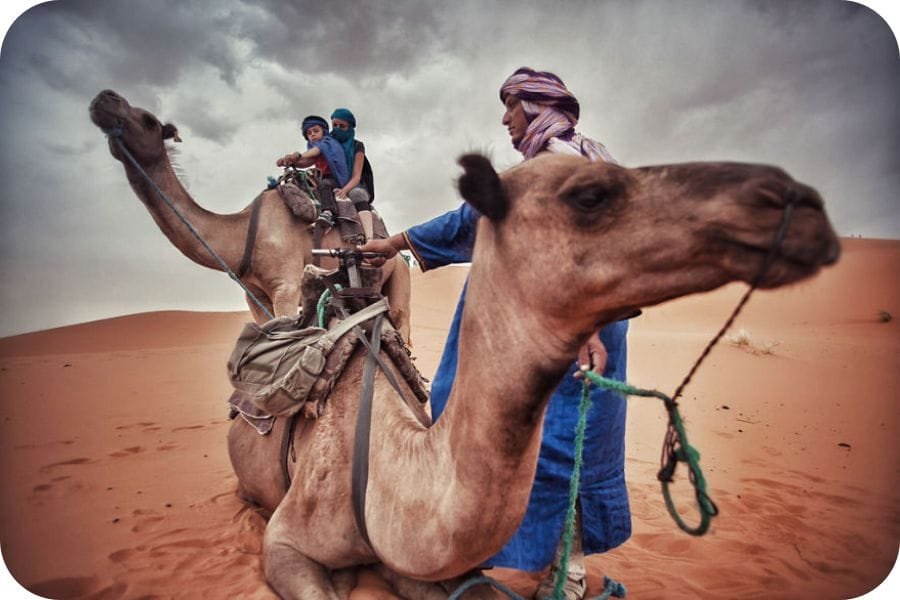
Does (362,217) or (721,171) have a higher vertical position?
(362,217)

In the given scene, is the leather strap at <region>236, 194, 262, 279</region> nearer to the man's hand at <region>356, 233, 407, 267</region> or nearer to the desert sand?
the desert sand

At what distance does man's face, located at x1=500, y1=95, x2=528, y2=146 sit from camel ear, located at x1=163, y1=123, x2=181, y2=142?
3.44 meters

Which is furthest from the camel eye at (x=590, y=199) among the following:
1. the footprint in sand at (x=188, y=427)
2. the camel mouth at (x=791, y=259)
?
the footprint in sand at (x=188, y=427)

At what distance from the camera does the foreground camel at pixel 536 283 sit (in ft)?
3.57

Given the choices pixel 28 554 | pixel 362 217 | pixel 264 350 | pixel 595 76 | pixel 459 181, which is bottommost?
pixel 28 554

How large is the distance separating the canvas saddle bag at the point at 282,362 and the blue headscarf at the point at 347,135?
320 cm

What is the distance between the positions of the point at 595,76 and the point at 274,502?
11.4 feet

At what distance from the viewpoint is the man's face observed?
7.63ft

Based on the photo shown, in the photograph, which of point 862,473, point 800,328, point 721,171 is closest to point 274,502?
point 721,171

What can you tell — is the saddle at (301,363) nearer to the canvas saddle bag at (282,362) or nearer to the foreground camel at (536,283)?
the canvas saddle bag at (282,362)

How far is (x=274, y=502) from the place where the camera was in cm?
271

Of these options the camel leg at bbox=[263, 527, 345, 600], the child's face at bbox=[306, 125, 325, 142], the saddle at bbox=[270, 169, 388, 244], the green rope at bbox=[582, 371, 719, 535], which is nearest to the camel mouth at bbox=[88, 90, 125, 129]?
the saddle at bbox=[270, 169, 388, 244]

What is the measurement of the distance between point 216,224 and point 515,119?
3340 millimetres

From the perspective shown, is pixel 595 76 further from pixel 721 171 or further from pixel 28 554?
pixel 28 554
